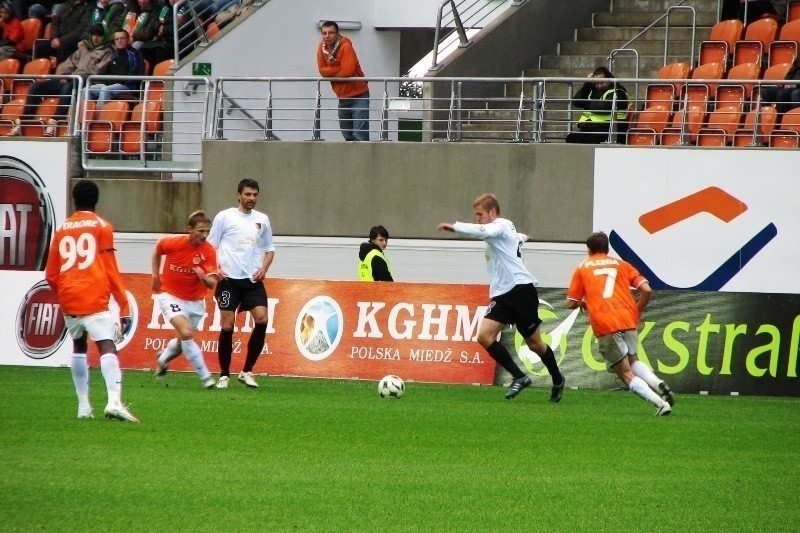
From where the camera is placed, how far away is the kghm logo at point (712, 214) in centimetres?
1905

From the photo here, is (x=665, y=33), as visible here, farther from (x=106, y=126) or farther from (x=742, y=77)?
(x=106, y=126)

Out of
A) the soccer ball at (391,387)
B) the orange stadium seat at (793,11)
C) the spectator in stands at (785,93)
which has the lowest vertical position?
the soccer ball at (391,387)

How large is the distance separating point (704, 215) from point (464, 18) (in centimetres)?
843

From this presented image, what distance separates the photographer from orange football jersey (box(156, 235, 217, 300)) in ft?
48.1

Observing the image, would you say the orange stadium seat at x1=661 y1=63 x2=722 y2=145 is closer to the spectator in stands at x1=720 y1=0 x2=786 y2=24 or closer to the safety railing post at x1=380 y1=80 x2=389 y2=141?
the spectator in stands at x1=720 y1=0 x2=786 y2=24

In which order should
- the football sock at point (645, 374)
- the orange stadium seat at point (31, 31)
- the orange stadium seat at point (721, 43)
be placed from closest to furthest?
1. the football sock at point (645, 374)
2. the orange stadium seat at point (721, 43)
3. the orange stadium seat at point (31, 31)

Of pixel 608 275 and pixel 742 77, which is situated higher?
pixel 742 77

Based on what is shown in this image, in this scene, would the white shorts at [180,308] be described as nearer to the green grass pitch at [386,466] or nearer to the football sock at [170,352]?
the football sock at [170,352]

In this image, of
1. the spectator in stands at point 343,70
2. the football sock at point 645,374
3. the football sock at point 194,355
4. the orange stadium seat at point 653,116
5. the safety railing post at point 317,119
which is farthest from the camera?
the spectator in stands at point 343,70

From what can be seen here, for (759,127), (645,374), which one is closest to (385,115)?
(759,127)

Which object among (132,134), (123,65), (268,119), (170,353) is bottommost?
(170,353)

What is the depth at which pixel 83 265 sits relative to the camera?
10.7 m

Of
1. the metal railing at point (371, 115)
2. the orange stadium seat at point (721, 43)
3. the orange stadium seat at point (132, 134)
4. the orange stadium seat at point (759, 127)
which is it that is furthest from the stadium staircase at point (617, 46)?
the orange stadium seat at point (132, 134)

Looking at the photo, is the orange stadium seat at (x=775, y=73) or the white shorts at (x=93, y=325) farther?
the orange stadium seat at (x=775, y=73)
